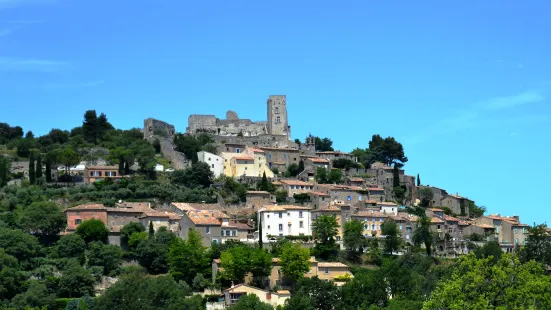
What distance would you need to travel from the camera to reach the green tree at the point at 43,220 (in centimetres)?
7375

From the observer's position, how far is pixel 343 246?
78.9 meters

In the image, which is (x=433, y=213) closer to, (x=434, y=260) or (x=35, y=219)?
(x=434, y=260)

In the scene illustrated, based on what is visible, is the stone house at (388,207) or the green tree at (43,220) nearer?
the green tree at (43,220)

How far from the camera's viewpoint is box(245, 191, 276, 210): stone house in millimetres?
83875

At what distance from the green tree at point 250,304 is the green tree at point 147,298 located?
8.34 ft

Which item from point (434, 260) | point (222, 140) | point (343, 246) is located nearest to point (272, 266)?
point (343, 246)

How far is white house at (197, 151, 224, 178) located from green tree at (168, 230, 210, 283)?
2262 centimetres

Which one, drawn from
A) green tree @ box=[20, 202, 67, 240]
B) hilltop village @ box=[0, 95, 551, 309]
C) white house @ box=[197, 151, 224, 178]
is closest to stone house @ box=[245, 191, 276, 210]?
hilltop village @ box=[0, 95, 551, 309]

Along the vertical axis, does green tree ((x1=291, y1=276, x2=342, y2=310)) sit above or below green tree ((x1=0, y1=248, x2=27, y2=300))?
below

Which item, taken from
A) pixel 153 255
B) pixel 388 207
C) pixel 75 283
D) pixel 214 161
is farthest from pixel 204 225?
pixel 388 207

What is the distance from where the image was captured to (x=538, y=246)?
8019 centimetres

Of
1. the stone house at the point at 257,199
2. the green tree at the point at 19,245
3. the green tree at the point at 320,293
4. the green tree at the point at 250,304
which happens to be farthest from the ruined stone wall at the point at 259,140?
the green tree at the point at 250,304

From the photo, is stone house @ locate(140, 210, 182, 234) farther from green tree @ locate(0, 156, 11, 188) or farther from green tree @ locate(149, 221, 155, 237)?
green tree @ locate(0, 156, 11, 188)

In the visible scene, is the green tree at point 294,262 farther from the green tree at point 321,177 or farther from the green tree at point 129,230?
the green tree at point 321,177
